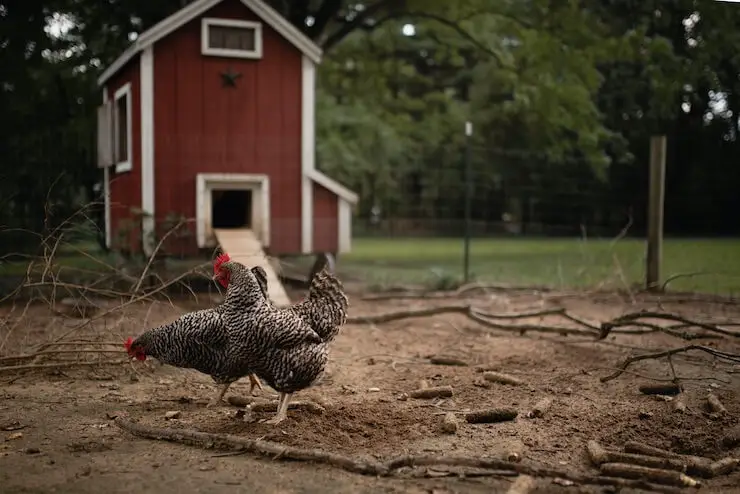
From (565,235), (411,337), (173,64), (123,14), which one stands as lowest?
(411,337)

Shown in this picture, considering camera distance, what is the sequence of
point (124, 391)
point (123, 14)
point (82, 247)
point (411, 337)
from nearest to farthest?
point (124, 391) < point (82, 247) < point (411, 337) < point (123, 14)

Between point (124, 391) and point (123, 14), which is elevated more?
point (123, 14)

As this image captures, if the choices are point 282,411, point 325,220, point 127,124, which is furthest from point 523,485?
point 127,124

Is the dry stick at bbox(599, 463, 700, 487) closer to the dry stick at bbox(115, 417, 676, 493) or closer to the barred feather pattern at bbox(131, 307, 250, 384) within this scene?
the dry stick at bbox(115, 417, 676, 493)

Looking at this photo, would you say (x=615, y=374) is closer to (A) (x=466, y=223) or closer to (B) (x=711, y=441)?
(B) (x=711, y=441)

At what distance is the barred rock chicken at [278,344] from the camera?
3.61 metres

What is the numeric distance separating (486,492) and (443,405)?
1256 millimetres

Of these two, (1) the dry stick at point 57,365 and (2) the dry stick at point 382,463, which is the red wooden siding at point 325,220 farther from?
(2) the dry stick at point 382,463

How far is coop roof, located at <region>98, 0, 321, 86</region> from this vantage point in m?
6.51

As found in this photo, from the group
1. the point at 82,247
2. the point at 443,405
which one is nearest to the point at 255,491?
the point at 443,405

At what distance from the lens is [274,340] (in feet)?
11.8

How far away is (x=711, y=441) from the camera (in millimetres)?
3369

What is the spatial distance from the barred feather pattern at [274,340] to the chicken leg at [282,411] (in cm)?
6

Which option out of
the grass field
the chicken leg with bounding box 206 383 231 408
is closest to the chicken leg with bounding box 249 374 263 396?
the chicken leg with bounding box 206 383 231 408
